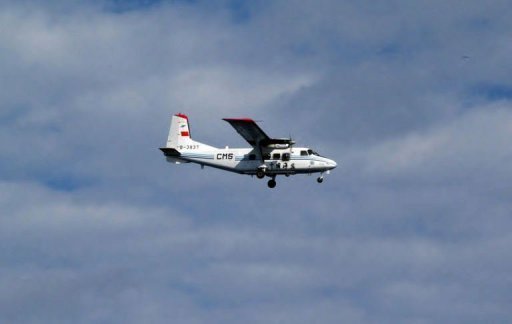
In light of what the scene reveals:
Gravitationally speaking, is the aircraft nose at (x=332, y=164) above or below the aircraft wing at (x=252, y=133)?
below

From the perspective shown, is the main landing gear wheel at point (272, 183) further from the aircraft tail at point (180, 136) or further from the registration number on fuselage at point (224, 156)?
the aircraft tail at point (180, 136)

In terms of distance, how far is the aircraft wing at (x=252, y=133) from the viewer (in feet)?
346

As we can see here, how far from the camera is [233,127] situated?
108 metres

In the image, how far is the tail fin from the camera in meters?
116

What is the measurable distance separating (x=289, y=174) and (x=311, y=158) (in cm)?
313

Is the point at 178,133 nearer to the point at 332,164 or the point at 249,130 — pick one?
the point at 249,130

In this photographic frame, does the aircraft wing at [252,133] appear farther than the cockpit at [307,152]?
No

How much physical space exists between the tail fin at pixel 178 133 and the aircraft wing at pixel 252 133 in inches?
381

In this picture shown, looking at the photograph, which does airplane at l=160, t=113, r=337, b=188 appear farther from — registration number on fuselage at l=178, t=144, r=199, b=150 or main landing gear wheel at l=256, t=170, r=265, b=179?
registration number on fuselage at l=178, t=144, r=199, b=150

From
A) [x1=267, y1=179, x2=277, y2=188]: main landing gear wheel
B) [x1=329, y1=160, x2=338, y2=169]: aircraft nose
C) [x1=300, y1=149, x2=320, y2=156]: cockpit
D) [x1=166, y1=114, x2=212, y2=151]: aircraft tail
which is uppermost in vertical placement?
[x1=166, y1=114, x2=212, y2=151]: aircraft tail

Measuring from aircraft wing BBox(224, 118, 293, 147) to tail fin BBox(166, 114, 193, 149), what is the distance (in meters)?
9.67

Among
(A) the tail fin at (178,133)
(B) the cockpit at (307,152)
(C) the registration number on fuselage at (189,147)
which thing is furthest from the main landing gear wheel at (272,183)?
(A) the tail fin at (178,133)

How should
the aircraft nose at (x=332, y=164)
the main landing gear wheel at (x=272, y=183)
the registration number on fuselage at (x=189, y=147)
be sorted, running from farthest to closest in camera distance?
the registration number on fuselage at (x=189, y=147) → the aircraft nose at (x=332, y=164) → the main landing gear wheel at (x=272, y=183)

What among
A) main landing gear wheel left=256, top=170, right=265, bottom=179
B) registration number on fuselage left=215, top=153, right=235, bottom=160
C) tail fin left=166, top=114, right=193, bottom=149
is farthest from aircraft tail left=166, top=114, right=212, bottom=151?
main landing gear wheel left=256, top=170, right=265, bottom=179
